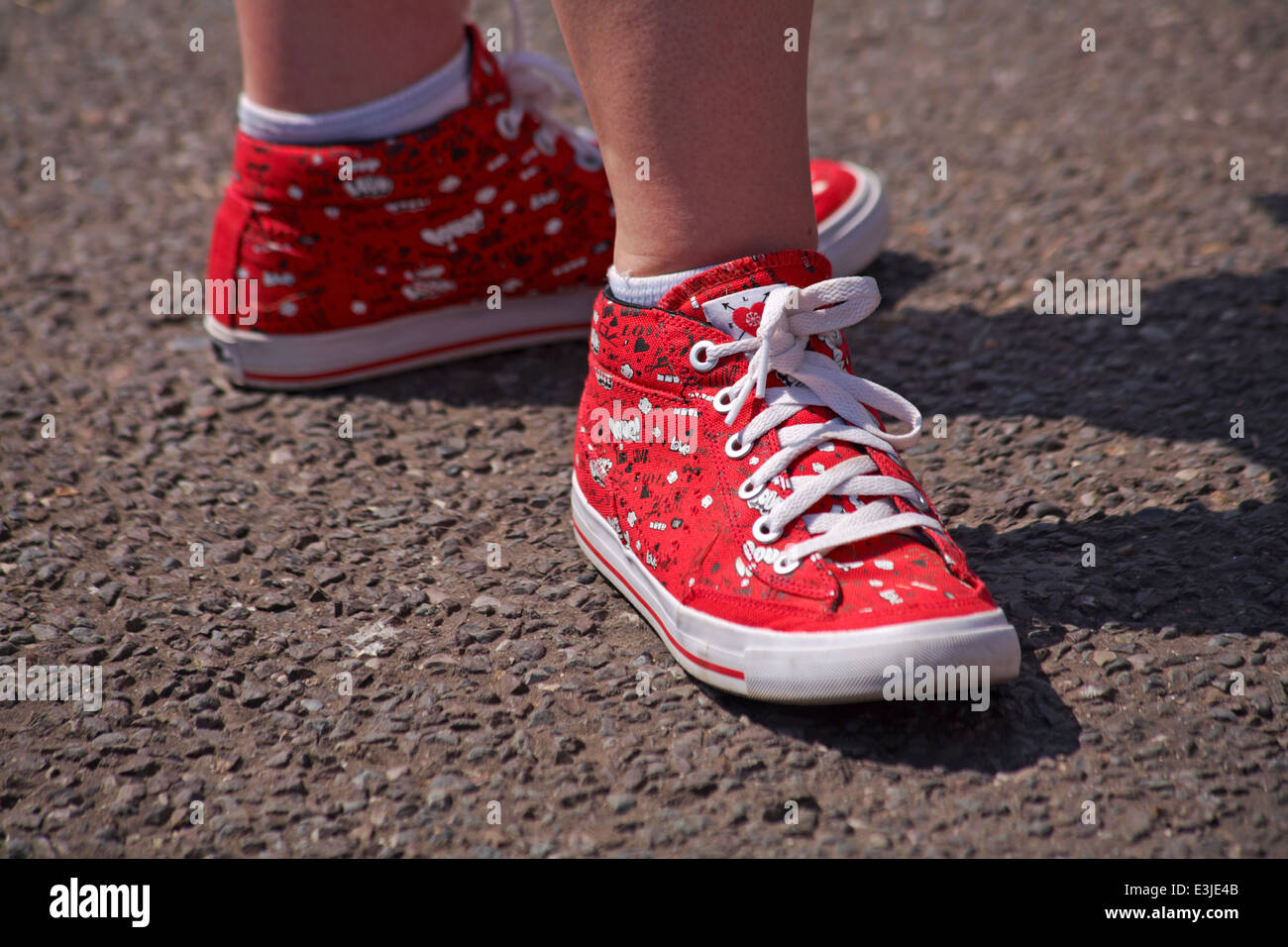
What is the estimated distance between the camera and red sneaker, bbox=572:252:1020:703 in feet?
4.34

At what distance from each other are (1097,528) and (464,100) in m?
1.37

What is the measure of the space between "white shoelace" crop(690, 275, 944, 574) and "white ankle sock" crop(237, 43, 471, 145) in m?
0.92

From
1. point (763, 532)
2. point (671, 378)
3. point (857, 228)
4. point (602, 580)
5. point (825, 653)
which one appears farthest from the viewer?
point (857, 228)

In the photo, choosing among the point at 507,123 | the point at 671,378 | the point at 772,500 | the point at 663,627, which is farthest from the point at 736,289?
the point at 507,123

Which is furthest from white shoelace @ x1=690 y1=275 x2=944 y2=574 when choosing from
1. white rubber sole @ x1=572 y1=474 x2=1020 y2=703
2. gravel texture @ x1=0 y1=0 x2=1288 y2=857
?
gravel texture @ x1=0 y1=0 x2=1288 y2=857

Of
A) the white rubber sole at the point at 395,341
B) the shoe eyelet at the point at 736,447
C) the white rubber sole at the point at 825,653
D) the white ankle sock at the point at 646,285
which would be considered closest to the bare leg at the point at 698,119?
the white ankle sock at the point at 646,285

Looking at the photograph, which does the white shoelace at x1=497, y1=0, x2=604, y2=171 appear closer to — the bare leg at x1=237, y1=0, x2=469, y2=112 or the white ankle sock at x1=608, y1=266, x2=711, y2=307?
the bare leg at x1=237, y1=0, x2=469, y2=112

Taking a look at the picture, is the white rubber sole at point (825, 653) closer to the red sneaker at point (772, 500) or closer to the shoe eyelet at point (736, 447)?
the red sneaker at point (772, 500)

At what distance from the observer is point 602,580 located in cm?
172

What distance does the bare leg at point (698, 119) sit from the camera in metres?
1.42

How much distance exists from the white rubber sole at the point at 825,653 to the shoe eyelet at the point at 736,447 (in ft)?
0.68

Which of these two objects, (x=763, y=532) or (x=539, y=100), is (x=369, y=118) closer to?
(x=539, y=100)

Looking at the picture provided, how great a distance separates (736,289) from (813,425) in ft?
0.68
